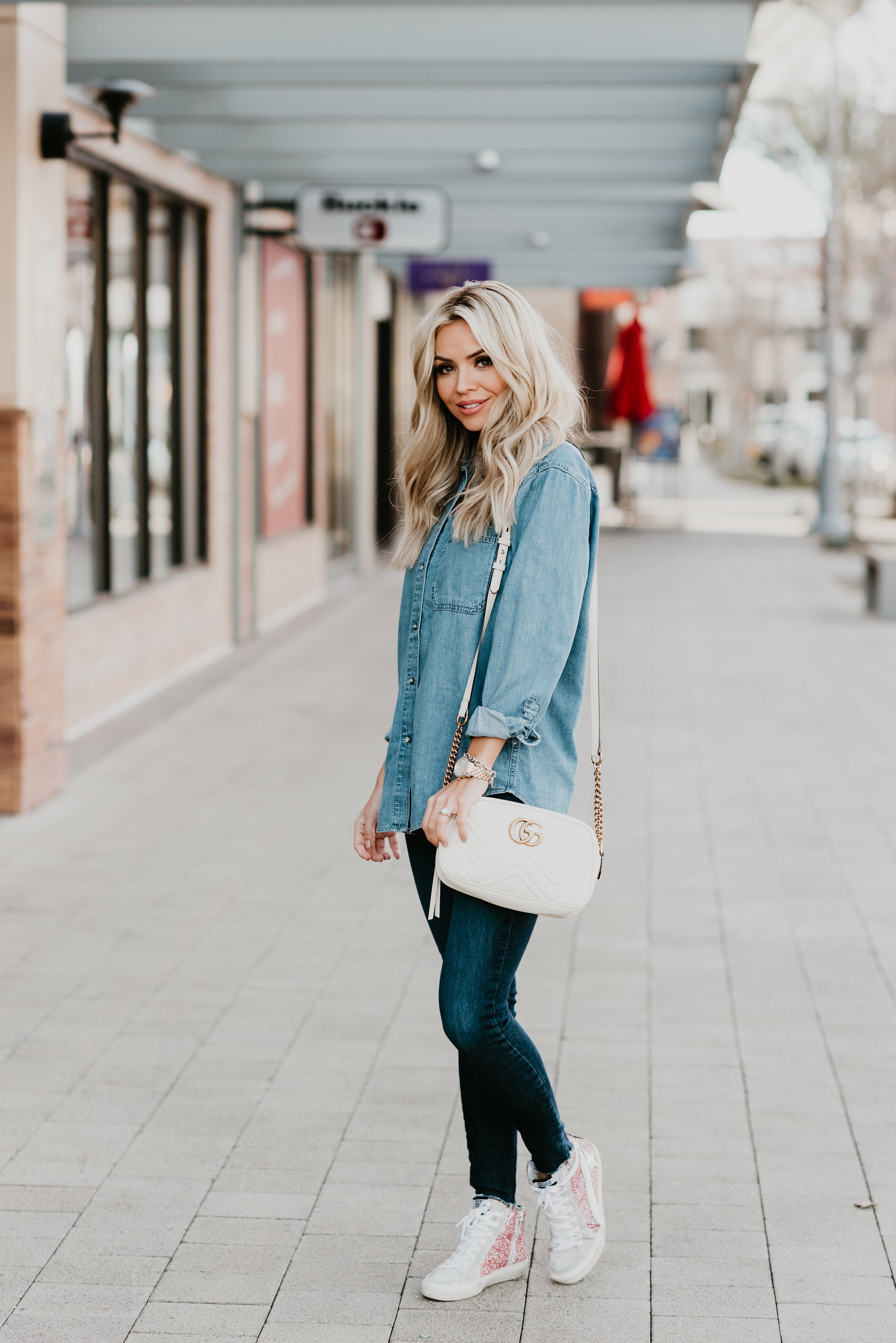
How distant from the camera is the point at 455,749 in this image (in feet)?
9.99

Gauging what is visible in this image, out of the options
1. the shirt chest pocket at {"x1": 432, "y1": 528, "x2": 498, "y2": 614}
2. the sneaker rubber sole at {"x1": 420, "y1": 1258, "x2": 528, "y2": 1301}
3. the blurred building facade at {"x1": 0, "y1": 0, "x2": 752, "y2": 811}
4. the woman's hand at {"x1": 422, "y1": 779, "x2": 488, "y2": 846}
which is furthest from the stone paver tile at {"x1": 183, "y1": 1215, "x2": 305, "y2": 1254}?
the blurred building facade at {"x1": 0, "y1": 0, "x2": 752, "y2": 811}

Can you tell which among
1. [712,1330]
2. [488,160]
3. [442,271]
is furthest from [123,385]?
[442,271]

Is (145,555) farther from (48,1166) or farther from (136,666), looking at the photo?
(48,1166)

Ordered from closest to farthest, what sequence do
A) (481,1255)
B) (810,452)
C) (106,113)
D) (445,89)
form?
(481,1255)
(106,113)
(445,89)
(810,452)

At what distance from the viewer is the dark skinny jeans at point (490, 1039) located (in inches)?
120

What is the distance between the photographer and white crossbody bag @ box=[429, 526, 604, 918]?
2.95 meters

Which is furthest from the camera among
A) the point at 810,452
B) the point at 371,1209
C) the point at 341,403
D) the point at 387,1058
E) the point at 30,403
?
the point at 810,452

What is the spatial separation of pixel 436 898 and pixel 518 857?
9.3 inches

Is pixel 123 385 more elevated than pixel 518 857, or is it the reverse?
pixel 123 385

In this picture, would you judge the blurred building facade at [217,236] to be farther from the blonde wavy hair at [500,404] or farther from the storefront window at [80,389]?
the blonde wavy hair at [500,404]

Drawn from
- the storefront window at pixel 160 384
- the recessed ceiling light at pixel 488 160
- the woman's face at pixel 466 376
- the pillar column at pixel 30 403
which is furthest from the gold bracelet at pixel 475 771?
the recessed ceiling light at pixel 488 160

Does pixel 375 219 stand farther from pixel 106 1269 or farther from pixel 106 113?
pixel 106 1269

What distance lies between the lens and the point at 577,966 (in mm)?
5391

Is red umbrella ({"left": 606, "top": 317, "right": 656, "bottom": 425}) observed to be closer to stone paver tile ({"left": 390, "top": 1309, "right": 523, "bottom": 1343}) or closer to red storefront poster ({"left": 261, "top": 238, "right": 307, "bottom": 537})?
red storefront poster ({"left": 261, "top": 238, "right": 307, "bottom": 537})
